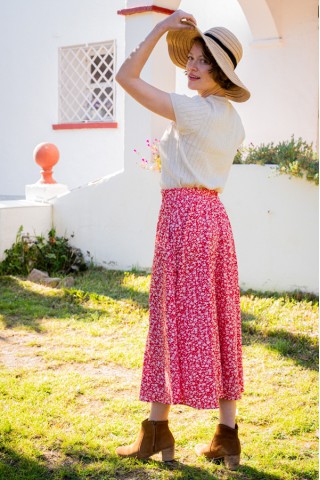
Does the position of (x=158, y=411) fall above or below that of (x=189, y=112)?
below

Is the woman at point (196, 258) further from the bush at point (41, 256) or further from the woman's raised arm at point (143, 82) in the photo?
the bush at point (41, 256)

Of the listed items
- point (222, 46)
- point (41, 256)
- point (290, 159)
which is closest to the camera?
point (222, 46)

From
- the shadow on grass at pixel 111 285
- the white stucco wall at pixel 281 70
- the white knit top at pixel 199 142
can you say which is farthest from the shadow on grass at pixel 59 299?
the white knit top at pixel 199 142

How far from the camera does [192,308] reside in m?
3.24

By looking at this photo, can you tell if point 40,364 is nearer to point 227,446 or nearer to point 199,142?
point 227,446

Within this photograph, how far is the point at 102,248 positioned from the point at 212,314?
456cm

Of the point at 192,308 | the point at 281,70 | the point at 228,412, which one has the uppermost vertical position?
the point at 281,70

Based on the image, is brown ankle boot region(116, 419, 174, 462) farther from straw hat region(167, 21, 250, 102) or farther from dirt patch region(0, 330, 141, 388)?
straw hat region(167, 21, 250, 102)

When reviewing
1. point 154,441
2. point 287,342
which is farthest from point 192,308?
point 287,342

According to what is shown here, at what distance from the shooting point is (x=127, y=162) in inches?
291

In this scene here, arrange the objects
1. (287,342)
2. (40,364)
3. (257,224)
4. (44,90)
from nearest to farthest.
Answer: (40,364)
(287,342)
(257,224)
(44,90)

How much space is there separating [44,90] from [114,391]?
6.51m

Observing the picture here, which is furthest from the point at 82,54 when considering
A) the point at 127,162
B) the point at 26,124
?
the point at 127,162

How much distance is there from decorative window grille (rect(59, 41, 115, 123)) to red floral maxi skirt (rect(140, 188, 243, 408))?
6.36 meters
